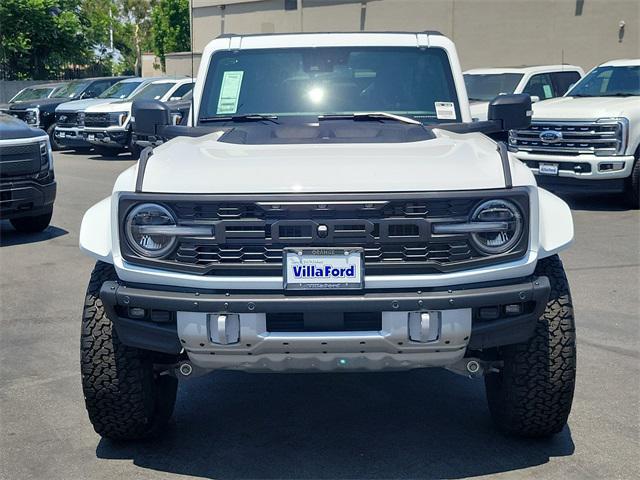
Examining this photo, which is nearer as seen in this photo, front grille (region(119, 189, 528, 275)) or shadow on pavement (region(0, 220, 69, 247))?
front grille (region(119, 189, 528, 275))

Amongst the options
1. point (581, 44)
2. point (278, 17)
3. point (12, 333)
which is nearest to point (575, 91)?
point (12, 333)

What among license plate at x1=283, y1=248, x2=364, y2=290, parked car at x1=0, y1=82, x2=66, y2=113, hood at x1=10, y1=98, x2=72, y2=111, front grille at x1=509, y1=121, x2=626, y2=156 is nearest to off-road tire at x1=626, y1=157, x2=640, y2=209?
front grille at x1=509, y1=121, x2=626, y2=156

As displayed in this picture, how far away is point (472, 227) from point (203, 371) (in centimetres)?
129

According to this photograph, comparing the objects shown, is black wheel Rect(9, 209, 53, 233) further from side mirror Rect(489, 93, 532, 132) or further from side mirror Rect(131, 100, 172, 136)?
side mirror Rect(489, 93, 532, 132)

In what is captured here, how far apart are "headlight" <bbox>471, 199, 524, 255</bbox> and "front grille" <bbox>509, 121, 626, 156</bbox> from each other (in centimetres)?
848

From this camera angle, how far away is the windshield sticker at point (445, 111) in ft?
19.0

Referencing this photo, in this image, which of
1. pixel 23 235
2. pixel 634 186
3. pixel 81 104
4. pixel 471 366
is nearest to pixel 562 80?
pixel 634 186

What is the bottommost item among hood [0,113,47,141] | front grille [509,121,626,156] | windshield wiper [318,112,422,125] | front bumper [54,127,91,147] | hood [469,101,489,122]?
front bumper [54,127,91,147]

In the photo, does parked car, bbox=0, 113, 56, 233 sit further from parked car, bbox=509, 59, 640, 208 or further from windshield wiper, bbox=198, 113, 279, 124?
parked car, bbox=509, 59, 640, 208

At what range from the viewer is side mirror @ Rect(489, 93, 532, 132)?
18.3 feet

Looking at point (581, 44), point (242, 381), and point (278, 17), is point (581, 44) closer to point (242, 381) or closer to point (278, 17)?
point (278, 17)

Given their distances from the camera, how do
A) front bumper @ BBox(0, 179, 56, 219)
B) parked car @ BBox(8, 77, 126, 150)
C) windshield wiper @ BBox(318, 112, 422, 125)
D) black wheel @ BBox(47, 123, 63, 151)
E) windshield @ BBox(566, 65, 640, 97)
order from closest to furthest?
1. windshield wiper @ BBox(318, 112, 422, 125)
2. front bumper @ BBox(0, 179, 56, 219)
3. windshield @ BBox(566, 65, 640, 97)
4. black wheel @ BBox(47, 123, 63, 151)
5. parked car @ BBox(8, 77, 126, 150)

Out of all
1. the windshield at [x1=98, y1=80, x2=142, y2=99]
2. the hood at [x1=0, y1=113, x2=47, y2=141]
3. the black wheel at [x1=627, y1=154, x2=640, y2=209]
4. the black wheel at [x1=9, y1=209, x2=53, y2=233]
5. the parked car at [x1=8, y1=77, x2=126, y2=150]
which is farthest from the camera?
the parked car at [x1=8, y1=77, x2=126, y2=150]

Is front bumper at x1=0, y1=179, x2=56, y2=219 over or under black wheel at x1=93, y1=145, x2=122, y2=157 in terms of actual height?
over
